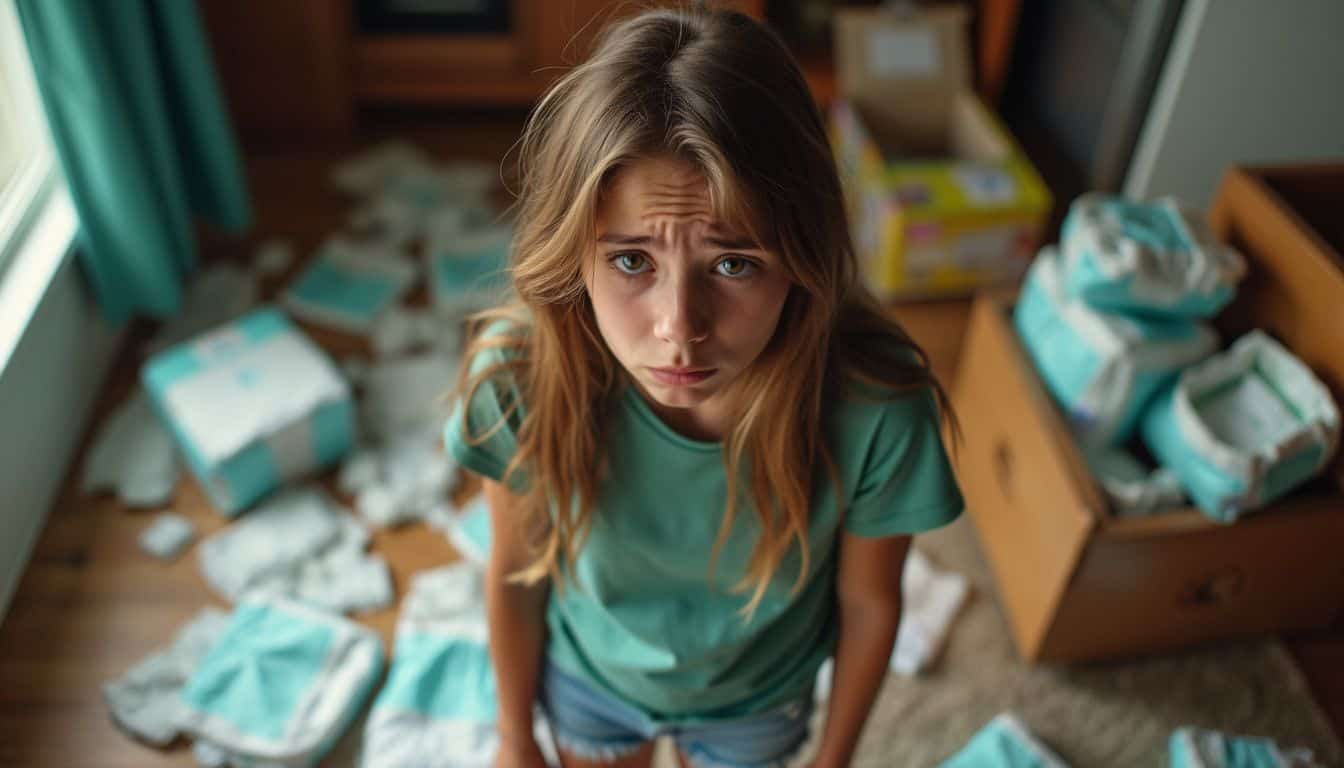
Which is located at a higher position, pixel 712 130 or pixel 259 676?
pixel 712 130

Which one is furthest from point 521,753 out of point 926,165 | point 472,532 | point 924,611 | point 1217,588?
point 926,165

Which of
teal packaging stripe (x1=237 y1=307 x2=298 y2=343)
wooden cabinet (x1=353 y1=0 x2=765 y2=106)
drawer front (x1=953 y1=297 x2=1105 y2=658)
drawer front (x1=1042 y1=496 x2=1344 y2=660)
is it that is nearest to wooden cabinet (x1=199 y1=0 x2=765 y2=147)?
wooden cabinet (x1=353 y1=0 x2=765 y2=106)

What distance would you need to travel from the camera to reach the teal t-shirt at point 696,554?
0.84 m

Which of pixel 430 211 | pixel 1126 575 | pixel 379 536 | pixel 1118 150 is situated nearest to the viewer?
pixel 1126 575

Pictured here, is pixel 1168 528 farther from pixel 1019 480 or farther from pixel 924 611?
pixel 924 611

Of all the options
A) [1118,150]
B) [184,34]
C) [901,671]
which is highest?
[184,34]

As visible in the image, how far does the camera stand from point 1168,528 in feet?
3.88

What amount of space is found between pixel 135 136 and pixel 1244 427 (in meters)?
1.49

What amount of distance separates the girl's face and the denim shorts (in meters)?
0.40

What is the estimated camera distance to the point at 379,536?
1.51 metres

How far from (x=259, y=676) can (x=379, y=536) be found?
27 centimetres

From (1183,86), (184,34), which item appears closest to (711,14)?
(1183,86)

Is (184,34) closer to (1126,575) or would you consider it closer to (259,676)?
(259,676)

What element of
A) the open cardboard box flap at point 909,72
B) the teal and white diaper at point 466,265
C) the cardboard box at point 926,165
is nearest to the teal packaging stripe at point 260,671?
the teal and white diaper at point 466,265
